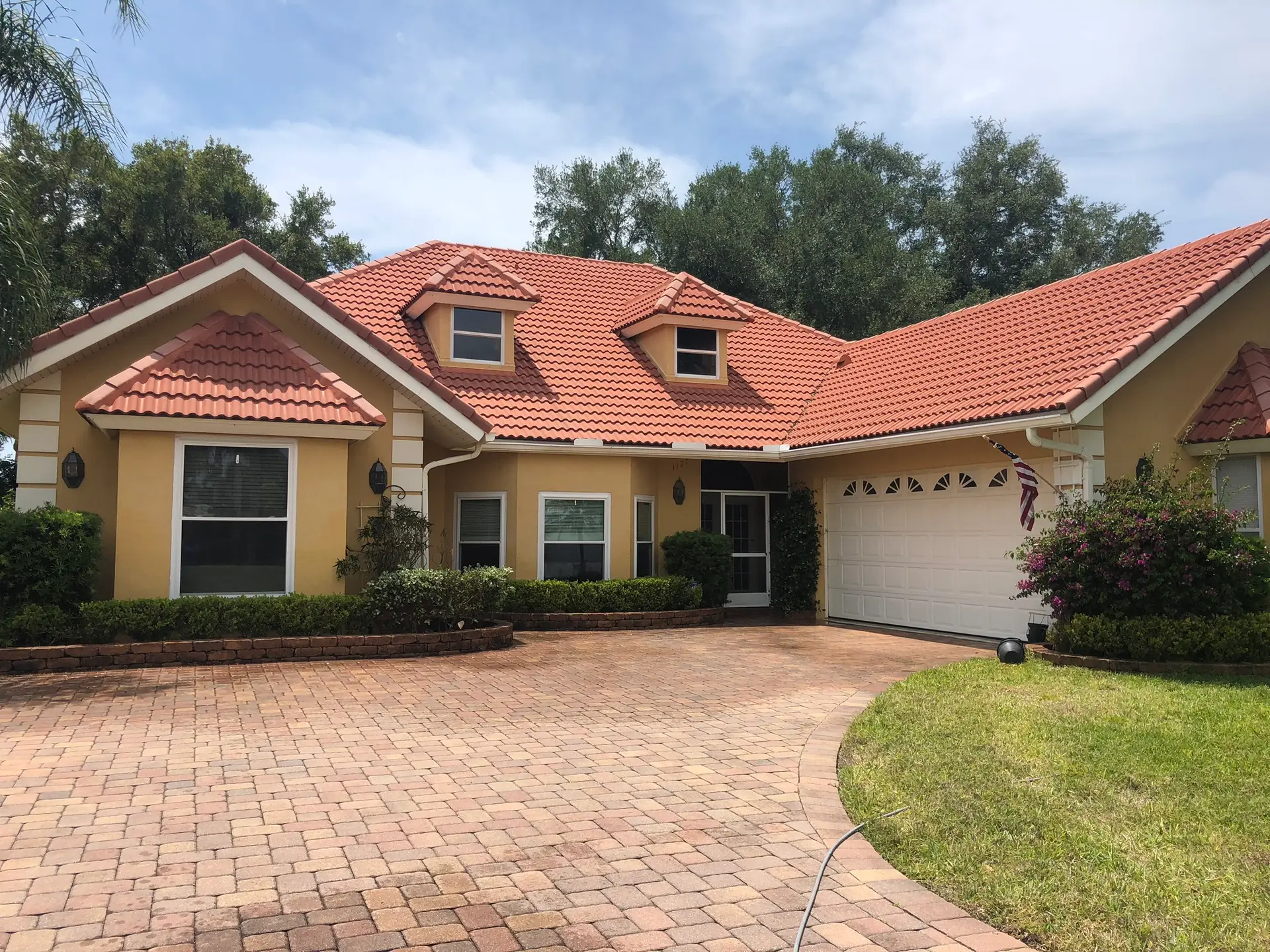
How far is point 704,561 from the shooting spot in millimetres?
17188

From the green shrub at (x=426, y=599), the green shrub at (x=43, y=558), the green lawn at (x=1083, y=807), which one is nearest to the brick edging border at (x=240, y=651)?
the green shrub at (x=426, y=599)

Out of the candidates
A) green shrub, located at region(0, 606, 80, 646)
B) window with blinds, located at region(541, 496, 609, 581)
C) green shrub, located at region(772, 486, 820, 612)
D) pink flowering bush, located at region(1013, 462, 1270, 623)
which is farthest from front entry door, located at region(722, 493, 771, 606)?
green shrub, located at region(0, 606, 80, 646)

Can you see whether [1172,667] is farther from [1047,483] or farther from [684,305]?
[684,305]

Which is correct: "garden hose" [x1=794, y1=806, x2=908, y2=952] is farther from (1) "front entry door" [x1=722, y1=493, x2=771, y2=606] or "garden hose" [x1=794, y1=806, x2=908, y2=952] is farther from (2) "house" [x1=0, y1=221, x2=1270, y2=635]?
(1) "front entry door" [x1=722, y1=493, x2=771, y2=606]

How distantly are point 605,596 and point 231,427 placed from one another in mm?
6655

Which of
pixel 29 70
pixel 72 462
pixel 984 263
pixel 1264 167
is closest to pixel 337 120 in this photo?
pixel 29 70

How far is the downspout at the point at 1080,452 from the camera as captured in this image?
12617 millimetres

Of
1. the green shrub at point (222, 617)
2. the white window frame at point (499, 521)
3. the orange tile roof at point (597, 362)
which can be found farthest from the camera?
the orange tile roof at point (597, 362)

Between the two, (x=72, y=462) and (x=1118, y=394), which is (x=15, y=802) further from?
(x=1118, y=394)

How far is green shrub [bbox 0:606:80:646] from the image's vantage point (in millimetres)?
10938

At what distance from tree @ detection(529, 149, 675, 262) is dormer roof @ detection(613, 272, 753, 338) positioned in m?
18.5

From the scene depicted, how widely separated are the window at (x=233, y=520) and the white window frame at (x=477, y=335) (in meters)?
5.55

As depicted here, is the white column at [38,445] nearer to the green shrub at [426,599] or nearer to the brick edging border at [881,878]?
the green shrub at [426,599]

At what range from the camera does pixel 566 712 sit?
9.12 m
